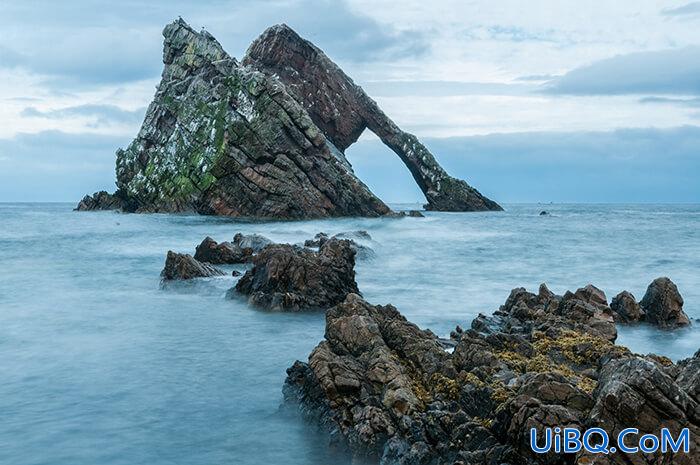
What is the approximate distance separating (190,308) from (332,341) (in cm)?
1089

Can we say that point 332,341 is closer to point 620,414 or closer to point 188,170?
point 620,414

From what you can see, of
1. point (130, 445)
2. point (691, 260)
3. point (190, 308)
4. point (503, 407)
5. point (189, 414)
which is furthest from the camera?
point (691, 260)

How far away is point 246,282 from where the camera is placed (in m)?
24.9

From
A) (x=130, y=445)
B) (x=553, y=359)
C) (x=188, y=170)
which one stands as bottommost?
(x=130, y=445)

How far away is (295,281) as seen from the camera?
23344 mm

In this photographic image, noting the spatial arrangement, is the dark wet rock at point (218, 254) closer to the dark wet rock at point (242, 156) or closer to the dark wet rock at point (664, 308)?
the dark wet rock at point (664, 308)

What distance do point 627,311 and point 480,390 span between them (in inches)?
471

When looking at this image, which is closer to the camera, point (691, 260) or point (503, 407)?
point (503, 407)

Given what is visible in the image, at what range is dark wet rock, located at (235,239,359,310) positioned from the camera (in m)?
22.7

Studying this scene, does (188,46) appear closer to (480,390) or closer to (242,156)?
(242,156)

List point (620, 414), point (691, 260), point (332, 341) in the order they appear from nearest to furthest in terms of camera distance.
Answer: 1. point (620, 414)
2. point (332, 341)
3. point (691, 260)

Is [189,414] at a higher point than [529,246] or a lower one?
lower

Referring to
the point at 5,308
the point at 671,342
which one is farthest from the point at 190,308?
the point at 671,342

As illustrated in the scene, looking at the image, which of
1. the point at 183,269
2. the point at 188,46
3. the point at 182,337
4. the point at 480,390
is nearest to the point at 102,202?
the point at 188,46
